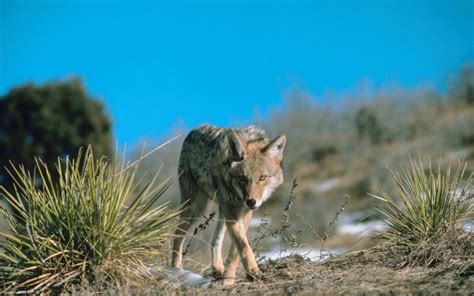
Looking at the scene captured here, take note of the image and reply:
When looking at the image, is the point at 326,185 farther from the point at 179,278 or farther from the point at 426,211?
the point at 179,278

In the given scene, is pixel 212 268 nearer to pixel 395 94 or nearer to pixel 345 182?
pixel 345 182

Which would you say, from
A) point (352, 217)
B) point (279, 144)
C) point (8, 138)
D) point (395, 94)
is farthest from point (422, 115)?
point (279, 144)

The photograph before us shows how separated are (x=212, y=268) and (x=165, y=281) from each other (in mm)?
1977

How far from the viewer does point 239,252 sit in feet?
29.9

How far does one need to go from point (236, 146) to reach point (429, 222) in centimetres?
253

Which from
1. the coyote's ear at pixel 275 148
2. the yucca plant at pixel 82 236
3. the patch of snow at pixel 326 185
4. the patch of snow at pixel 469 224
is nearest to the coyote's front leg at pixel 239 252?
the coyote's ear at pixel 275 148

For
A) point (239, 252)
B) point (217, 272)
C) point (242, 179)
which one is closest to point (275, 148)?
point (242, 179)

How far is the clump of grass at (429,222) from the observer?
29.3ft

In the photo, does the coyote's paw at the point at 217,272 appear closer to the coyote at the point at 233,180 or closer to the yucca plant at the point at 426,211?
the coyote at the point at 233,180

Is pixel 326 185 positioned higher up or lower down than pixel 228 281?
higher up

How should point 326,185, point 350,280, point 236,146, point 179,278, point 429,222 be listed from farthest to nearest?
point 326,185 → point 236,146 → point 429,222 → point 179,278 → point 350,280

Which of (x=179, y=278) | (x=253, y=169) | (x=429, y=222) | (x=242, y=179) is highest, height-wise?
(x=253, y=169)

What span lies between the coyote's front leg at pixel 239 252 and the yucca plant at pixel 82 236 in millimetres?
1125

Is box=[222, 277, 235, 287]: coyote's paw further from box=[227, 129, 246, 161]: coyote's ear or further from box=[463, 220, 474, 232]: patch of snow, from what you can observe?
box=[463, 220, 474, 232]: patch of snow
